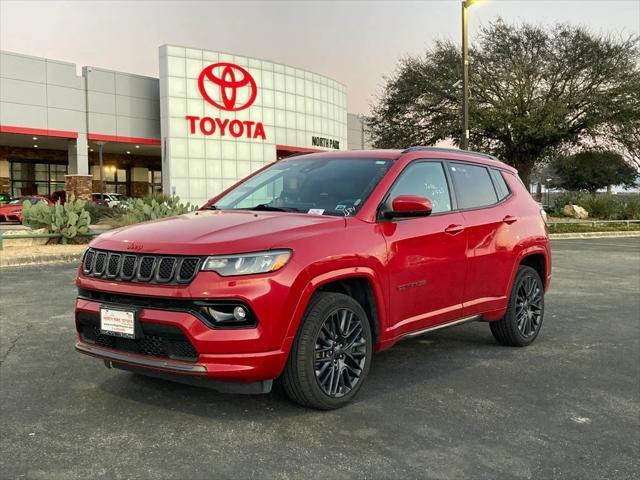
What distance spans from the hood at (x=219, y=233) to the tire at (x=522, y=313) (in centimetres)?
246

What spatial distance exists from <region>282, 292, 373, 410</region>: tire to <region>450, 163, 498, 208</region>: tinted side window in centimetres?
171

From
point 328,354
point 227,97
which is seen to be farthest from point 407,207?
point 227,97

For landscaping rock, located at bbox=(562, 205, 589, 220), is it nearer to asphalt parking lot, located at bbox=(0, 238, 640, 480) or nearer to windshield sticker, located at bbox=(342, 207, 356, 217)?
asphalt parking lot, located at bbox=(0, 238, 640, 480)

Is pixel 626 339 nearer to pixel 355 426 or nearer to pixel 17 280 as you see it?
pixel 355 426

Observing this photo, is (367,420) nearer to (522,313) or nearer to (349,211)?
(349,211)

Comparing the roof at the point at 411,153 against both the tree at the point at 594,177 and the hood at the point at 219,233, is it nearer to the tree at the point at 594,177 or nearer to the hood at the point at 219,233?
the hood at the point at 219,233

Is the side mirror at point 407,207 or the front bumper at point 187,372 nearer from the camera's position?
the front bumper at point 187,372

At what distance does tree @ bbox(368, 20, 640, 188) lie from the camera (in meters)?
29.6

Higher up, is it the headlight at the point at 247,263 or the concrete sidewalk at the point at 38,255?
the headlight at the point at 247,263

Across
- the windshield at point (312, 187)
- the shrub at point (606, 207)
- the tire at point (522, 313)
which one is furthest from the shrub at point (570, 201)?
the windshield at point (312, 187)

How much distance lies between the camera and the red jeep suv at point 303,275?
3648mm

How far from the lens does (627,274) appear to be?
39.3 feet

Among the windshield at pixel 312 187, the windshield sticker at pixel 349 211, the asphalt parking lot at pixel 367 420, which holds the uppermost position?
the windshield at pixel 312 187

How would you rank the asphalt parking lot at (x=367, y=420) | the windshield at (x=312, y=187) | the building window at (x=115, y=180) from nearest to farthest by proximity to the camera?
the asphalt parking lot at (x=367, y=420), the windshield at (x=312, y=187), the building window at (x=115, y=180)
